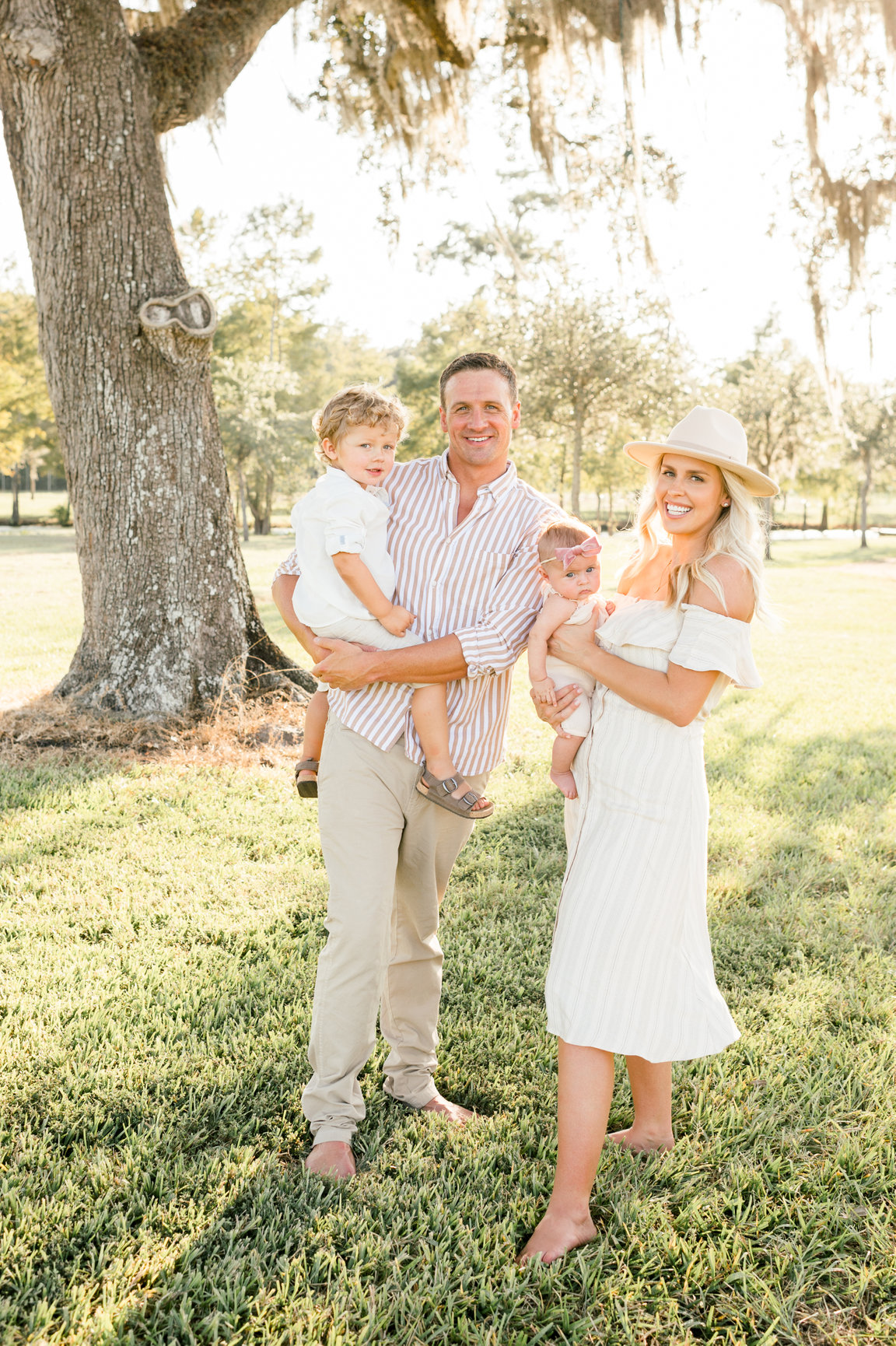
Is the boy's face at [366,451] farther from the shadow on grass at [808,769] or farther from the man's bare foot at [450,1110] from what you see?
the shadow on grass at [808,769]

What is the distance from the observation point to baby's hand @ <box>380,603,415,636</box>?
2.67 meters

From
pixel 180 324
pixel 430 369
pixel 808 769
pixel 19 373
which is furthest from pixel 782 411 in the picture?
pixel 180 324

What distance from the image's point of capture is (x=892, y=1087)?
2967mm

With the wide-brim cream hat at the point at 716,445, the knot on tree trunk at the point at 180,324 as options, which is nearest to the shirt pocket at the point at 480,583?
the wide-brim cream hat at the point at 716,445

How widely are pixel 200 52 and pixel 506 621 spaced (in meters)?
5.83

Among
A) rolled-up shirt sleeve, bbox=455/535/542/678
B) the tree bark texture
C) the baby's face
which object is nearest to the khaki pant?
rolled-up shirt sleeve, bbox=455/535/542/678

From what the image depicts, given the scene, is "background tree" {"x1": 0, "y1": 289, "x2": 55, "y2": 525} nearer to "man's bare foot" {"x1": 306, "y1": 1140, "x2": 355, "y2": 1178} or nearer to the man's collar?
the man's collar

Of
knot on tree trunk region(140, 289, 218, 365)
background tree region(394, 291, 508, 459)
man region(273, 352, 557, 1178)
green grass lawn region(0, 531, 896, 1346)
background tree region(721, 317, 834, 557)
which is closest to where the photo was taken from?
green grass lawn region(0, 531, 896, 1346)

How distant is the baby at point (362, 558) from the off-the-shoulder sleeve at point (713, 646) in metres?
0.71

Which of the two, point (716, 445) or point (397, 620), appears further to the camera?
point (397, 620)

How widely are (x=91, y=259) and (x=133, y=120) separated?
36.4 inches

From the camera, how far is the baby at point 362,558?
2.62 m

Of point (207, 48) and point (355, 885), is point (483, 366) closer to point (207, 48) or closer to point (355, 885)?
point (355, 885)

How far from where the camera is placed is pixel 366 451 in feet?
9.00
